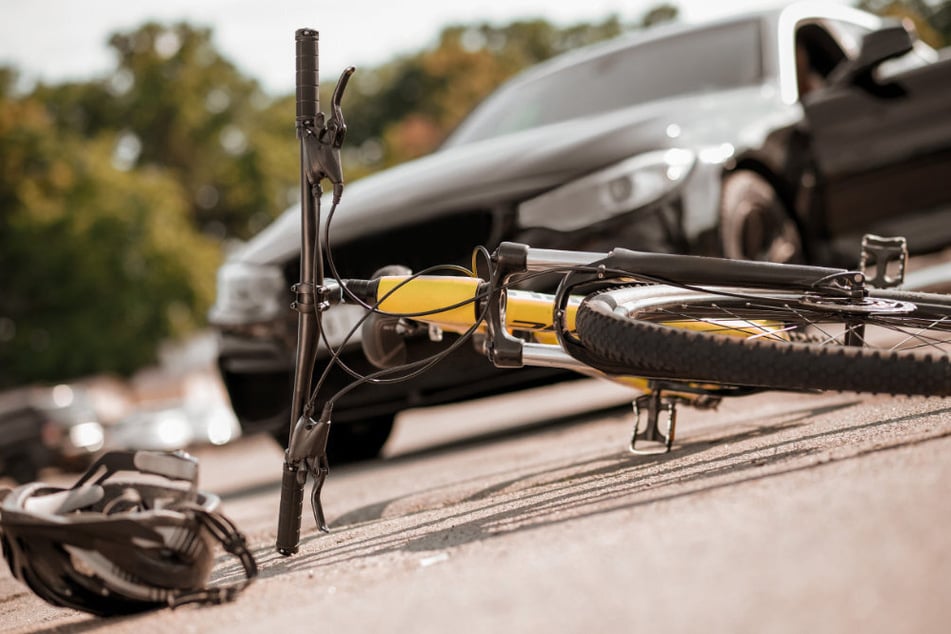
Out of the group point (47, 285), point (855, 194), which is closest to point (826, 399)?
point (855, 194)

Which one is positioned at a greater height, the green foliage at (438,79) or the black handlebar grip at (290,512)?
the black handlebar grip at (290,512)

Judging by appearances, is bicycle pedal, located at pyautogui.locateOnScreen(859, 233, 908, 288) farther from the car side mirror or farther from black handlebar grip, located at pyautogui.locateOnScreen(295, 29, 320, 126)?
the car side mirror

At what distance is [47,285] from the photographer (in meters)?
43.3

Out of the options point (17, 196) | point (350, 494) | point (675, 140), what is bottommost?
point (17, 196)

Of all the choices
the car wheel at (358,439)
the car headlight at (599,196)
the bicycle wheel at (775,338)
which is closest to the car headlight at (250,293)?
the car wheel at (358,439)

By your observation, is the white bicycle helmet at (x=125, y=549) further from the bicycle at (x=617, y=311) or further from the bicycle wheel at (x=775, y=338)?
the bicycle wheel at (x=775, y=338)

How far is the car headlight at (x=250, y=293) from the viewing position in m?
4.73

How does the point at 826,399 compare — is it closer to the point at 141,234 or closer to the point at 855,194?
the point at 855,194

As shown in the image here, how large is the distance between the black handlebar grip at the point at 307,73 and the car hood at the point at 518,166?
4.83 ft

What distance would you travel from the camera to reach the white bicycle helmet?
89.1 inches

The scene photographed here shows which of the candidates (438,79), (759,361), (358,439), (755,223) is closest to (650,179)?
(755,223)

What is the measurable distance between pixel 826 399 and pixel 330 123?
2132mm

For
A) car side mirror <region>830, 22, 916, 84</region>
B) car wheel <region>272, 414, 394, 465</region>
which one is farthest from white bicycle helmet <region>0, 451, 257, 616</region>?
car side mirror <region>830, 22, 916, 84</region>

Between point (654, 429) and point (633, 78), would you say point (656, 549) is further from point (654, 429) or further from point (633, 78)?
point (633, 78)
